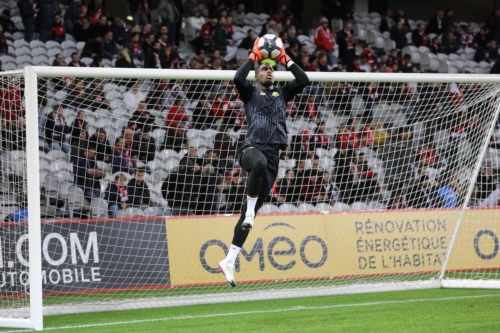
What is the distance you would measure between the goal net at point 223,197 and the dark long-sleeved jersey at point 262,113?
1.68 m

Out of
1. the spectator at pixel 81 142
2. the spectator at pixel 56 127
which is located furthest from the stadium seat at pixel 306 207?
the spectator at pixel 56 127

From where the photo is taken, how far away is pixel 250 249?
1267 cm

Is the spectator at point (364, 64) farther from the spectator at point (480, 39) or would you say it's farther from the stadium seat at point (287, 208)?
the stadium seat at point (287, 208)

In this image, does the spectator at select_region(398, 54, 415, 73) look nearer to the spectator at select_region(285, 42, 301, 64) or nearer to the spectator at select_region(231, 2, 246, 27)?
the spectator at select_region(285, 42, 301, 64)

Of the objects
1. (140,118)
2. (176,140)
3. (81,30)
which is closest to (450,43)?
(81,30)

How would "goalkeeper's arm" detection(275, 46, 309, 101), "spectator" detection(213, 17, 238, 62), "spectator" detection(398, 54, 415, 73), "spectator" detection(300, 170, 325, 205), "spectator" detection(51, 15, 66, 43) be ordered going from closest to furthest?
"goalkeeper's arm" detection(275, 46, 309, 101), "spectator" detection(300, 170, 325, 205), "spectator" detection(51, 15, 66, 43), "spectator" detection(213, 17, 238, 62), "spectator" detection(398, 54, 415, 73)

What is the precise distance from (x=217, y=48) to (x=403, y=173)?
7.33 meters

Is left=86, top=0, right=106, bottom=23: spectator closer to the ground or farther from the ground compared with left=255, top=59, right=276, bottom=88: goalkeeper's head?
closer to the ground

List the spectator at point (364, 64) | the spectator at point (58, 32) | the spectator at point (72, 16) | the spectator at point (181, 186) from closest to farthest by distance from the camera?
the spectator at point (181, 186) → the spectator at point (58, 32) → the spectator at point (72, 16) → the spectator at point (364, 64)

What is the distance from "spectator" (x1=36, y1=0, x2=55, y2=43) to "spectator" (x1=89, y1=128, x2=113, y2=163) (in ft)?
21.1

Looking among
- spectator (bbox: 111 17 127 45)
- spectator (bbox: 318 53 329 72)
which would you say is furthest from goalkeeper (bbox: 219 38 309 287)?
spectator (bbox: 318 53 329 72)

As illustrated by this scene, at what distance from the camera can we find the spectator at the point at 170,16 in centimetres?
1944

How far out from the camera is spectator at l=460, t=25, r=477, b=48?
81.9ft

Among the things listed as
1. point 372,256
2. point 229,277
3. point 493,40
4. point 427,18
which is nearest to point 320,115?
point 372,256
